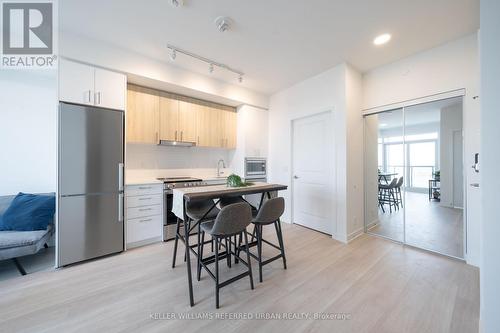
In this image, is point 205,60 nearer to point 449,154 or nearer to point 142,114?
point 142,114

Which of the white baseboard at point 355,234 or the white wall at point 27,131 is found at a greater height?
the white wall at point 27,131

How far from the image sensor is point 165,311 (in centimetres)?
164

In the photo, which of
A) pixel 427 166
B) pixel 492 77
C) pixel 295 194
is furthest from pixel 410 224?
pixel 492 77

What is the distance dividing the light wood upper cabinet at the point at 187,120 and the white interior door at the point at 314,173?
6.83ft

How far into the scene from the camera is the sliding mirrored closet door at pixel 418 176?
260cm

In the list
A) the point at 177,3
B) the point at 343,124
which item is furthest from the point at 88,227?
the point at 343,124

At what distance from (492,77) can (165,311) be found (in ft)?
9.24

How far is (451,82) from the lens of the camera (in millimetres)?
2457

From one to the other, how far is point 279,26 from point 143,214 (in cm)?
321

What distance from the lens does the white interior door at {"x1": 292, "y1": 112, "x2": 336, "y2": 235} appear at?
3.34 m

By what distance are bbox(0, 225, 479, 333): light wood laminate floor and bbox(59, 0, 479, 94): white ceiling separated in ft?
9.51

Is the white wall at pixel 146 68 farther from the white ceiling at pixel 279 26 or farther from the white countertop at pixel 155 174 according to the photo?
the white countertop at pixel 155 174

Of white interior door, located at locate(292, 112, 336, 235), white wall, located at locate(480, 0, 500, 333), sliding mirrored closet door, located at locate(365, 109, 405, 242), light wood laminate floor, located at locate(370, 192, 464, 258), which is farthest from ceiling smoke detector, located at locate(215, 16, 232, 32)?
light wood laminate floor, located at locate(370, 192, 464, 258)

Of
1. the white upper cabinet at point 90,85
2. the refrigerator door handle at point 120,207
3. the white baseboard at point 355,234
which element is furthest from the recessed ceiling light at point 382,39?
the refrigerator door handle at point 120,207
